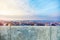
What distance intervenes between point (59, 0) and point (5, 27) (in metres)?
0.74

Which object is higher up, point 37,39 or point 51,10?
point 51,10

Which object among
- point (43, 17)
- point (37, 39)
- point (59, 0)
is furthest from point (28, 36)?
point (59, 0)

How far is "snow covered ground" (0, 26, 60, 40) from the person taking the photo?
7.75ft

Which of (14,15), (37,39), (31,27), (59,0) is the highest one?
(59,0)

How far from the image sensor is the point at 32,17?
93.7 inches

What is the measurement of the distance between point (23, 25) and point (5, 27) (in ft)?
0.72

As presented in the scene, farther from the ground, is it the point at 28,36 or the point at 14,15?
the point at 14,15

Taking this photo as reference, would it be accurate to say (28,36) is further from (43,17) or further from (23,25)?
(43,17)

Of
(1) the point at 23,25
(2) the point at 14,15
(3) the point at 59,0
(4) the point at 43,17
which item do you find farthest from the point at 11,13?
(3) the point at 59,0

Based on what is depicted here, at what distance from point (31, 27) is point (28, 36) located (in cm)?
12

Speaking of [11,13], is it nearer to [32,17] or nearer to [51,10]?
[32,17]

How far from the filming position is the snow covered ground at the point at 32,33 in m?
2.36

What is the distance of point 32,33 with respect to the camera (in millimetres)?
2365

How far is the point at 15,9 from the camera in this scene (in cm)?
238
